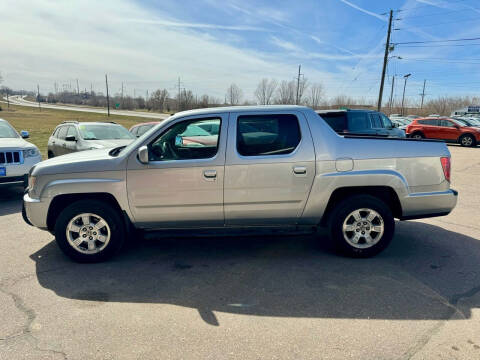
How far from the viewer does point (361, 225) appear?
4.11m

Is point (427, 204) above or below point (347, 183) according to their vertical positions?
below

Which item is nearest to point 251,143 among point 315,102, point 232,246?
point 232,246

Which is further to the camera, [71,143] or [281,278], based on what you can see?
[71,143]

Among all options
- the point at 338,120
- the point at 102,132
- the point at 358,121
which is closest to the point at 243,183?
the point at 102,132

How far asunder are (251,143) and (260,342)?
85.5 inches

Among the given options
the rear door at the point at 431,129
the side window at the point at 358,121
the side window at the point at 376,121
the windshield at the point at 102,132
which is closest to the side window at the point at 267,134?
the windshield at the point at 102,132

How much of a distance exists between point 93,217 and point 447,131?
69.1 ft

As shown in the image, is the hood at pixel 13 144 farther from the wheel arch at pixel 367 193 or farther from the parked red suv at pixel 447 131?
the parked red suv at pixel 447 131

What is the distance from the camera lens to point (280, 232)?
159 inches

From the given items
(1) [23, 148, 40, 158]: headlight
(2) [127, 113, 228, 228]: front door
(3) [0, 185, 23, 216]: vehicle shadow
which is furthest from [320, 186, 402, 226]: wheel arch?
(1) [23, 148, 40, 158]: headlight

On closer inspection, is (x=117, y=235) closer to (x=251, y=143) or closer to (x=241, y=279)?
(x=241, y=279)

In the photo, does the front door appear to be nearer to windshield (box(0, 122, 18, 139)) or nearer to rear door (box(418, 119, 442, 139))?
windshield (box(0, 122, 18, 139))

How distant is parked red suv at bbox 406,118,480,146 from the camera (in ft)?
61.5

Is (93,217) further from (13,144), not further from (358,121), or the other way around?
(358,121)
